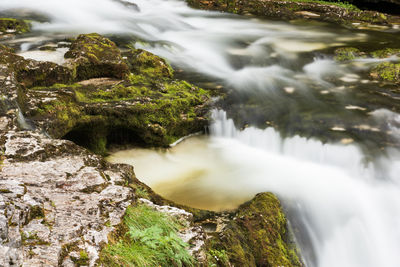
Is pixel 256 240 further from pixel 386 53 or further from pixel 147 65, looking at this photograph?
pixel 386 53

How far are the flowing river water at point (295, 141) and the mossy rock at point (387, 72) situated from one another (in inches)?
10.5

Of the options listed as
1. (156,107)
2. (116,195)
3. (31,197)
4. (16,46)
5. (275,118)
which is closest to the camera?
(31,197)

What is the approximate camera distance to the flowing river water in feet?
16.6

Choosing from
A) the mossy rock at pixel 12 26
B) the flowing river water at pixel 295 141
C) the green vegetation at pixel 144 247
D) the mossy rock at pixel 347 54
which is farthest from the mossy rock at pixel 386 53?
the mossy rock at pixel 12 26

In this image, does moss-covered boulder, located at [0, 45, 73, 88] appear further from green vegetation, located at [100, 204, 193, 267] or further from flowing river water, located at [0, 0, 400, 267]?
green vegetation, located at [100, 204, 193, 267]

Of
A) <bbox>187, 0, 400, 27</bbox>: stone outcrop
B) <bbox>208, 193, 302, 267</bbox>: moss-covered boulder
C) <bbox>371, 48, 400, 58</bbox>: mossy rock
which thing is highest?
<bbox>187, 0, 400, 27</bbox>: stone outcrop

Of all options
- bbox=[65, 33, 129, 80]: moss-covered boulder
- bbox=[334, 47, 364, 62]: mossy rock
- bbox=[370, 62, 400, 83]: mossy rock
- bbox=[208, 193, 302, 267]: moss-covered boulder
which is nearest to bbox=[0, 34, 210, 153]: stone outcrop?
bbox=[65, 33, 129, 80]: moss-covered boulder

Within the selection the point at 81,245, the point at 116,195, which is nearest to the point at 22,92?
the point at 116,195

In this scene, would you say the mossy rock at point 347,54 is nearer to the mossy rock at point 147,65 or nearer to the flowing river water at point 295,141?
the flowing river water at point 295,141

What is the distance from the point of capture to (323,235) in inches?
193

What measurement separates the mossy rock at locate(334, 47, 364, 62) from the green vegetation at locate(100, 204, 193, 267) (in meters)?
8.93

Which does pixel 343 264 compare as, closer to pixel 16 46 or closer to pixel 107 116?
pixel 107 116

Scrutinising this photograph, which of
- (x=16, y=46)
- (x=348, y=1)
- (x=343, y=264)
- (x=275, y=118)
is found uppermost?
(x=348, y=1)

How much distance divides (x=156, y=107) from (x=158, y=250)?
13.0ft
